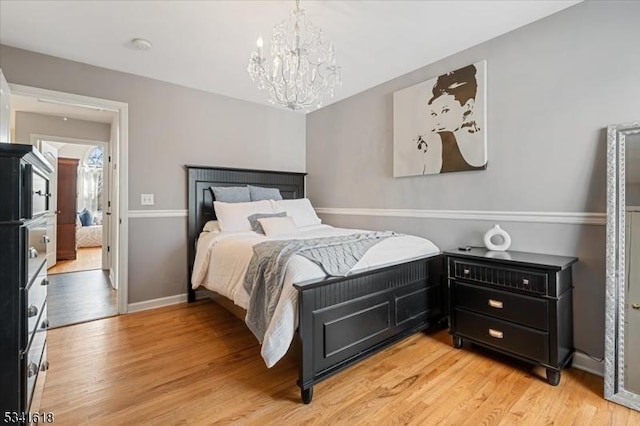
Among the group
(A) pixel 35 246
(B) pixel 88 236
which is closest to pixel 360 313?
(A) pixel 35 246

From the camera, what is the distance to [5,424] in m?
1.05

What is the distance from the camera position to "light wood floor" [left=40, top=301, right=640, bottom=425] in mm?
1621

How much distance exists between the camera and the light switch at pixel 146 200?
3285 mm

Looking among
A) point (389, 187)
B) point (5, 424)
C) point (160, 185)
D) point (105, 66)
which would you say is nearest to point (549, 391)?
point (389, 187)

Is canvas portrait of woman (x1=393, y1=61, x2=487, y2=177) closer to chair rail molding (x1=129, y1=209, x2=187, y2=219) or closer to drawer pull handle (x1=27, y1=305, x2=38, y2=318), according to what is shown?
chair rail molding (x1=129, y1=209, x2=187, y2=219)

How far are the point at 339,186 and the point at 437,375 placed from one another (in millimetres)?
2578

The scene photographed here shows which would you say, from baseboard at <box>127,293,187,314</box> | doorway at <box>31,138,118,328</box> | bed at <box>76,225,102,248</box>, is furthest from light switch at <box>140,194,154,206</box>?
bed at <box>76,225,102,248</box>

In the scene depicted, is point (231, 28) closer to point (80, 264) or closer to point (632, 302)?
point (632, 302)

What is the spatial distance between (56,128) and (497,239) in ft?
19.8

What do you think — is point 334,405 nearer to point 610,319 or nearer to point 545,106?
point 610,319

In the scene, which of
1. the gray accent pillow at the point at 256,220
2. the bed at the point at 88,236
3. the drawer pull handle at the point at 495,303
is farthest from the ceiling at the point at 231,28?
the bed at the point at 88,236

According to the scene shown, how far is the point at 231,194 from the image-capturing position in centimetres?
357

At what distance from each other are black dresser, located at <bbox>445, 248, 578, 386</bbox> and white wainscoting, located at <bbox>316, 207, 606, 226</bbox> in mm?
269

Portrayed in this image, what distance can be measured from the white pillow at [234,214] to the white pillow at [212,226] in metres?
0.10
